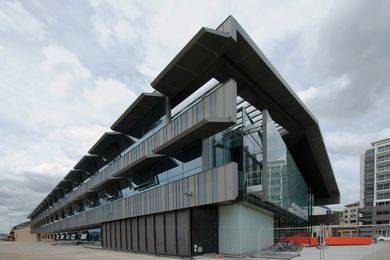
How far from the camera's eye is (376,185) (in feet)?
418

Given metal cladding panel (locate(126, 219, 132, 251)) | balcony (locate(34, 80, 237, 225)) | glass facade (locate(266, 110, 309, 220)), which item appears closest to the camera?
balcony (locate(34, 80, 237, 225))

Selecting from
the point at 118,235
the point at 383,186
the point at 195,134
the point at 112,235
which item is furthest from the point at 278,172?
the point at 383,186

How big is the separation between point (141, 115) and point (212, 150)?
11.4 meters

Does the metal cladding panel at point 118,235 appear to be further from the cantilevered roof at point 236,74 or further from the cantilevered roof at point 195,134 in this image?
Result: the cantilevered roof at point 236,74

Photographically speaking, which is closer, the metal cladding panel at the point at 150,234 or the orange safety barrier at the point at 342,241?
the metal cladding panel at the point at 150,234

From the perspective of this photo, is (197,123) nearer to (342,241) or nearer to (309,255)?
(309,255)

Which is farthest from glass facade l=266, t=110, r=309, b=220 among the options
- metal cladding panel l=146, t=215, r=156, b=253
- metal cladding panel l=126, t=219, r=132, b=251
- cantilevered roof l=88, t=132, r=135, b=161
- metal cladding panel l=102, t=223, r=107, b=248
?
metal cladding panel l=102, t=223, r=107, b=248

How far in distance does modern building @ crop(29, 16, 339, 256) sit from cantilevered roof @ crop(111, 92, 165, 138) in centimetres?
10

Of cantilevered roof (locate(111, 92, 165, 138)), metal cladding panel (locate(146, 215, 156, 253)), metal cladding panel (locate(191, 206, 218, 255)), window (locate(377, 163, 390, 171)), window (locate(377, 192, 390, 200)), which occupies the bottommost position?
window (locate(377, 192, 390, 200))

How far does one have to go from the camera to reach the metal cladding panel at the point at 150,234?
29.4m

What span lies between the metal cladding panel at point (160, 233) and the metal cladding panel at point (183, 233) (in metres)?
2.82

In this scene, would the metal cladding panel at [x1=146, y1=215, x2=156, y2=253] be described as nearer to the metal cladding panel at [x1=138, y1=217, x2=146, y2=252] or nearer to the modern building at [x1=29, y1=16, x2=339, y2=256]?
→ the modern building at [x1=29, y1=16, x2=339, y2=256]

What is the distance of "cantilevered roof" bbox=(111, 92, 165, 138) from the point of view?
1198 inches

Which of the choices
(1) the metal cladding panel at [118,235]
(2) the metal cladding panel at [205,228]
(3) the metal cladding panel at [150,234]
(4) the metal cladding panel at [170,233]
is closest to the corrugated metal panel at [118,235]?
(1) the metal cladding panel at [118,235]
